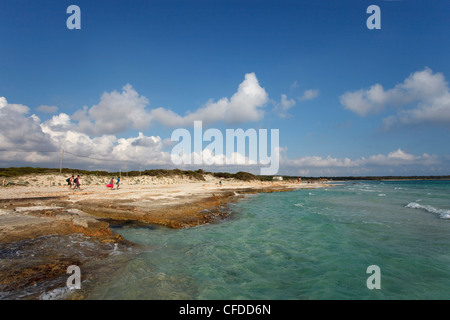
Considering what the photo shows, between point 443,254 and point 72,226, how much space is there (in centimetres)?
1760

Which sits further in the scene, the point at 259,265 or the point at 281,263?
the point at 281,263

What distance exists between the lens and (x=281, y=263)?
8.62 meters

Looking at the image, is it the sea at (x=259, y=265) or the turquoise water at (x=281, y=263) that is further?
the turquoise water at (x=281, y=263)

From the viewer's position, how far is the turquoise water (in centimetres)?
629

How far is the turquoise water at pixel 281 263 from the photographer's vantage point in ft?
20.6

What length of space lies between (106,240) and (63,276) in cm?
335

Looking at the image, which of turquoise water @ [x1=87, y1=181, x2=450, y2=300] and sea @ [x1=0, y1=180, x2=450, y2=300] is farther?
turquoise water @ [x1=87, y1=181, x2=450, y2=300]

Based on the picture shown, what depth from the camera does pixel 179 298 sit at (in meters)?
5.72

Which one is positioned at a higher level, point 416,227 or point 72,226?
point 72,226
